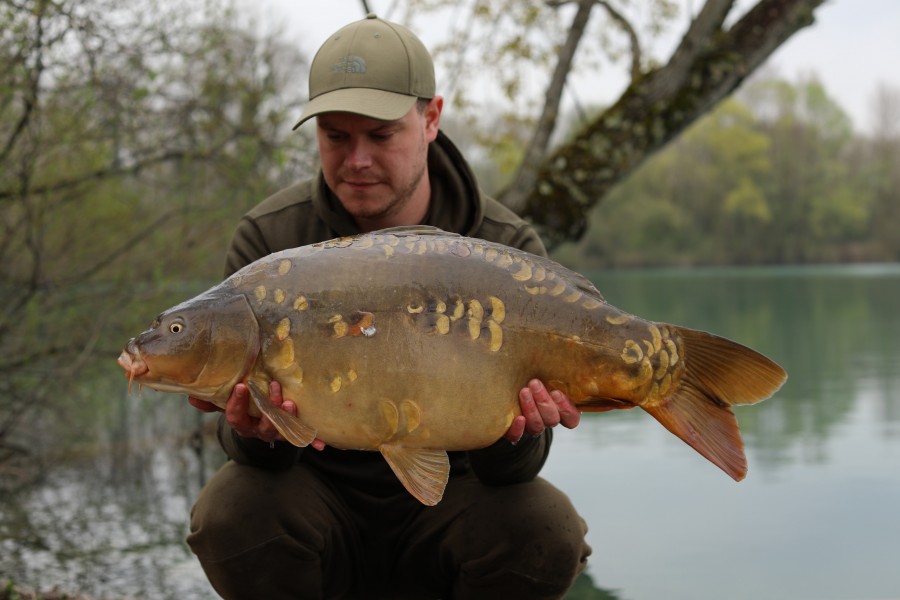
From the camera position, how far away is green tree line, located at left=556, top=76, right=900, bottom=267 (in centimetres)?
3428

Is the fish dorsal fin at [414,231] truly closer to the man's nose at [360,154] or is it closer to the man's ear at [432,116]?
the man's nose at [360,154]

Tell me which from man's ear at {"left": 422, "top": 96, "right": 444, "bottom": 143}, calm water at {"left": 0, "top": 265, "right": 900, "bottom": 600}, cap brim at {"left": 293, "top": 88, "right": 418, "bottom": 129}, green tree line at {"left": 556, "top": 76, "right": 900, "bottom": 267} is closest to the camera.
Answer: cap brim at {"left": 293, "top": 88, "right": 418, "bottom": 129}

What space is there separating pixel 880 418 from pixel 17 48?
5.06 m

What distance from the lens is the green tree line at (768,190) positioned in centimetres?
3428

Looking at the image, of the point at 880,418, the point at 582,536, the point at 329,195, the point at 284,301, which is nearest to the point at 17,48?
the point at 329,195

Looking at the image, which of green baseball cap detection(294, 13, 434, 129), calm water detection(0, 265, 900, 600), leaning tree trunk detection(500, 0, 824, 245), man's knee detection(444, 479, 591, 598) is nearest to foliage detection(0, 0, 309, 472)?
calm water detection(0, 265, 900, 600)

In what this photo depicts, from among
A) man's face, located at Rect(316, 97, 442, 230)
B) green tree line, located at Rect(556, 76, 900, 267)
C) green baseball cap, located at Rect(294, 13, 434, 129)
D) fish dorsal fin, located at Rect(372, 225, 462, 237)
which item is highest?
green baseball cap, located at Rect(294, 13, 434, 129)

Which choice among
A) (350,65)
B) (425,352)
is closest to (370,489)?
(425,352)

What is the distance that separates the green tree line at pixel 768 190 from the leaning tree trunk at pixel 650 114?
2961 centimetres

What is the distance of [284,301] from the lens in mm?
1712

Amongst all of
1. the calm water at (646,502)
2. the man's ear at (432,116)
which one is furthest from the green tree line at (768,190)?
the man's ear at (432,116)

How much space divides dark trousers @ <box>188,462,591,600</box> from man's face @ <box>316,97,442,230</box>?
602 millimetres

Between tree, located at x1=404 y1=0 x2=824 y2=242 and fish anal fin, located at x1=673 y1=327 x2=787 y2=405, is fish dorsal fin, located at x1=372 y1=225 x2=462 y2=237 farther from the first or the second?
tree, located at x1=404 y1=0 x2=824 y2=242

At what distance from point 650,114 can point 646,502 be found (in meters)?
1.56
